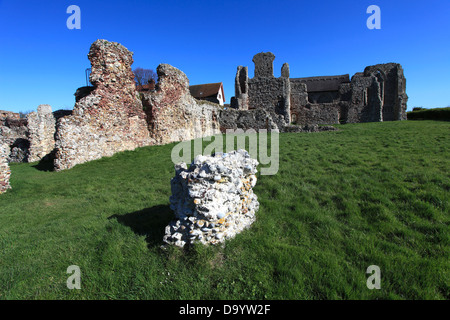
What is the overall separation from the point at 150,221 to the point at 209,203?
1769mm

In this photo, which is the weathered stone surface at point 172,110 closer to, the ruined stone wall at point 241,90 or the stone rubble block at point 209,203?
the ruined stone wall at point 241,90

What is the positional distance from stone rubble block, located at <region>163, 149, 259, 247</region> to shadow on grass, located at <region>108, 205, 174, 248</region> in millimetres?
483

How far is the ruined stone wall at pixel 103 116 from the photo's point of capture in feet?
34.0

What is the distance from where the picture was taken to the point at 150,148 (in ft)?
43.2

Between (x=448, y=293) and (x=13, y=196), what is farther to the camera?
(x=13, y=196)

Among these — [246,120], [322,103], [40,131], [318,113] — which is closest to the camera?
[40,131]

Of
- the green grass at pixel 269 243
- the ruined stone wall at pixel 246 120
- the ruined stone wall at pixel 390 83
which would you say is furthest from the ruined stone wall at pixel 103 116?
the ruined stone wall at pixel 390 83

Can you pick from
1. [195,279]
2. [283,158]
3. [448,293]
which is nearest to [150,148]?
[283,158]

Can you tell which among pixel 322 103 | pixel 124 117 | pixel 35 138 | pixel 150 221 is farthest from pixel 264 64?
pixel 150 221

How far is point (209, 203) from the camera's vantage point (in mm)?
3307

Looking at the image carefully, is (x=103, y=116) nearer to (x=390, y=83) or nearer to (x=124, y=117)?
(x=124, y=117)

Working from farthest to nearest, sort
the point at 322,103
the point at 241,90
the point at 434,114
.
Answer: the point at 322,103 → the point at 241,90 → the point at 434,114

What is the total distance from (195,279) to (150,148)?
11.5 metres
